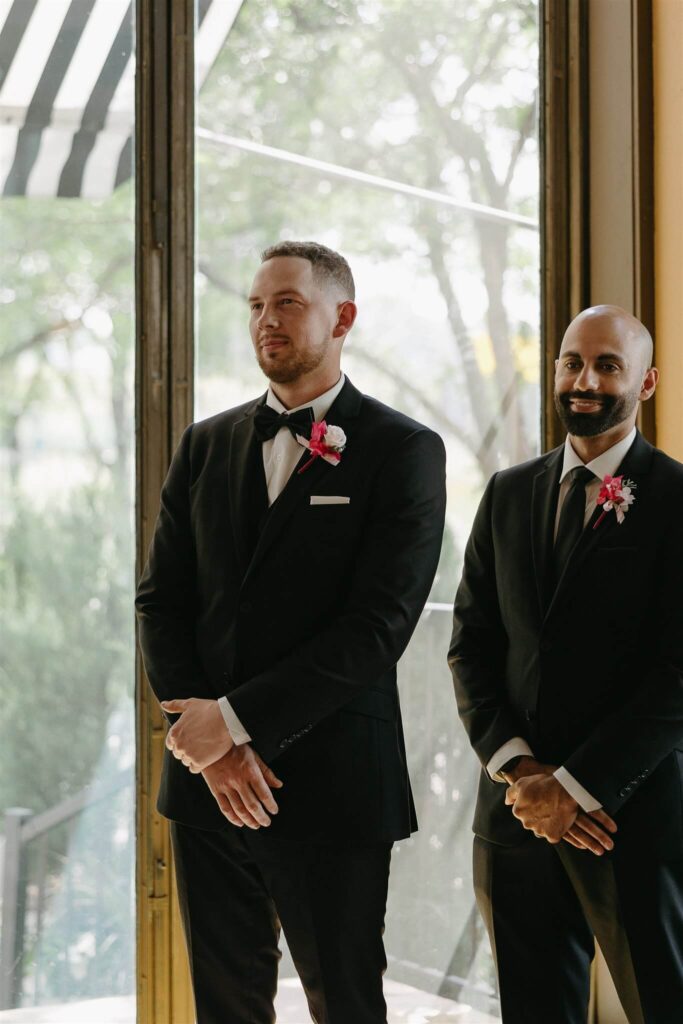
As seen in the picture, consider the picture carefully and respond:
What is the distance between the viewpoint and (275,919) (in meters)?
2.30

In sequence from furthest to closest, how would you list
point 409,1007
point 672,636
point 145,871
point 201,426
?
point 409,1007, point 145,871, point 201,426, point 672,636

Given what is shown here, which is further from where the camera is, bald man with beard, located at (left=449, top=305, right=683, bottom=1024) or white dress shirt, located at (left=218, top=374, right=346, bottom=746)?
white dress shirt, located at (left=218, top=374, right=346, bottom=746)

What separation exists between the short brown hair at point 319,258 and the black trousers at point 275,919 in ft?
3.65

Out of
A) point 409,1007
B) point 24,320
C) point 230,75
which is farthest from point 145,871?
point 230,75

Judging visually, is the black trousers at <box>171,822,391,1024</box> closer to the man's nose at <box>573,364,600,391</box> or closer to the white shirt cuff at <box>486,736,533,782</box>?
the white shirt cuff at <box>486,736,533,782</box>

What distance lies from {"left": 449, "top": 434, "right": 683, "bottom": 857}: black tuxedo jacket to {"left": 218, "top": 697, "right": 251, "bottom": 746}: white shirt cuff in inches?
19.2

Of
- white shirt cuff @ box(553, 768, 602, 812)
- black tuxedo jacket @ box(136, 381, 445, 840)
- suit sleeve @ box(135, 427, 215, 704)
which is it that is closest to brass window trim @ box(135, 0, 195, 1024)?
suit sleeve @ box(135, 427, 215, 704)

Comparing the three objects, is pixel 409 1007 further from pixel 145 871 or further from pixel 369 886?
pixel 369 886

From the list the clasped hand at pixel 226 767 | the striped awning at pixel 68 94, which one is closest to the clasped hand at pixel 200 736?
the clasped hand at pixel 226 767

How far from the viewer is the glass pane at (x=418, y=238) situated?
315 cm

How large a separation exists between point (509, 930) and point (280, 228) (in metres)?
1.92

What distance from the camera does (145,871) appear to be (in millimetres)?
3010

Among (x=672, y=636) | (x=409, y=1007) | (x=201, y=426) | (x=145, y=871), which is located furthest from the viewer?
(x=409, y=1007)

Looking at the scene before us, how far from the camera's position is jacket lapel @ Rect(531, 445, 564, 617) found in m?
2.29
